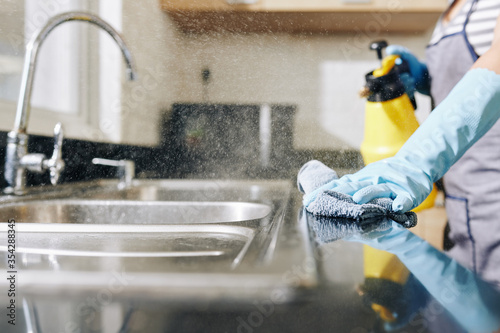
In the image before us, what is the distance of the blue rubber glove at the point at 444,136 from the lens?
0.68 meters

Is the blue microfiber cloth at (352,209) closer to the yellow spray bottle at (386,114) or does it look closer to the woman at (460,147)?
the woman at (460,147)

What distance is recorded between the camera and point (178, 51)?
57.3 inches

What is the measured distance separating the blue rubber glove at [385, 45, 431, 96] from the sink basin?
536mm

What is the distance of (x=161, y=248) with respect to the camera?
411 mm

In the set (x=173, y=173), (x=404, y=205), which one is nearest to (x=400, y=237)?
(x=404, y=205)

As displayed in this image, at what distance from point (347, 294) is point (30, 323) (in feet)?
0.59

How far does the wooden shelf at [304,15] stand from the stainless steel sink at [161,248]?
793 mm

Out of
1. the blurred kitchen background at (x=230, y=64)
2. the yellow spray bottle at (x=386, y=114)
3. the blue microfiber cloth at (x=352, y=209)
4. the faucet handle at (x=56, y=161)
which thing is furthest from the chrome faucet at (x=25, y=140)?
the yellow spray bottle at (x=386, y=114)

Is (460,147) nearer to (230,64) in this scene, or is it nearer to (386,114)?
(386,114)

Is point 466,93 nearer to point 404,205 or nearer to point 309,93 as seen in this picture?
point 404,205

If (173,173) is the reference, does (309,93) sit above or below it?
above

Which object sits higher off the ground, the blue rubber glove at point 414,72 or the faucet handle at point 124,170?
the blue rubber glove at point 414,72

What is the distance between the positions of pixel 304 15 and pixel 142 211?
936 millimetres

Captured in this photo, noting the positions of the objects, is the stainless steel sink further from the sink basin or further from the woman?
the woman
